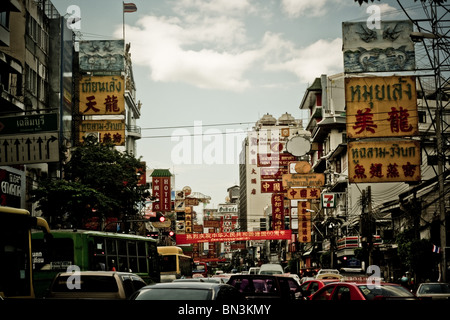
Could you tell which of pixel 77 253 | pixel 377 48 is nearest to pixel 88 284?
pixel 77 253

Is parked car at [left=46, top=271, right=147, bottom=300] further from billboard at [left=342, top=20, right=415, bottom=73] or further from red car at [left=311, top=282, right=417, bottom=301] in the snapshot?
billboard at [left=342, top=20, right=415, bottom=73]

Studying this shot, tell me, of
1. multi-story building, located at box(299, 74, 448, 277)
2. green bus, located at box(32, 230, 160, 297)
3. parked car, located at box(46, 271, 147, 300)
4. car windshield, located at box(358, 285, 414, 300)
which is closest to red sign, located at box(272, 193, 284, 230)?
multi-story building, located at box(299, 74, 448, 277)

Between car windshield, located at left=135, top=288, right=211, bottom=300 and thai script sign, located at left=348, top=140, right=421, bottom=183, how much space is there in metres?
21.4

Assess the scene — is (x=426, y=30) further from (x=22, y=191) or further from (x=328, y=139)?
(x=328, y=139)

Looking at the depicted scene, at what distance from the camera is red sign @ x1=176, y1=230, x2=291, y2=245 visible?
71.1m

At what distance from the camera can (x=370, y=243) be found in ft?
134

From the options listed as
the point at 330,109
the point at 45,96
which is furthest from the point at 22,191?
the point at 330,109

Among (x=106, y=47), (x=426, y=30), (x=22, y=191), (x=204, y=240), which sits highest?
(x=106, y=47)

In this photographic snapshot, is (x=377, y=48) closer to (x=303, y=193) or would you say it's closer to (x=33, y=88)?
(x=33, y=88)

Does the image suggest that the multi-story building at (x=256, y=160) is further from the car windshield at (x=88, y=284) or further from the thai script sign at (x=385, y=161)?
the car windshield at (x=88, y=284)

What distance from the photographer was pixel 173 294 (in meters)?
11.2

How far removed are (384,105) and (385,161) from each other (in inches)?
104

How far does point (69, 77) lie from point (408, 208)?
25375 millimetres

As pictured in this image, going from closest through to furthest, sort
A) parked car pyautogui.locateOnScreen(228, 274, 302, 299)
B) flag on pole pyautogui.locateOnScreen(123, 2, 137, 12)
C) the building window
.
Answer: parked car pyautogui.locateOnScreen(228, 274, 302, 299), the building window, flag on pole pyautogui.locateOnScreen(123, 2, 137, 12)
